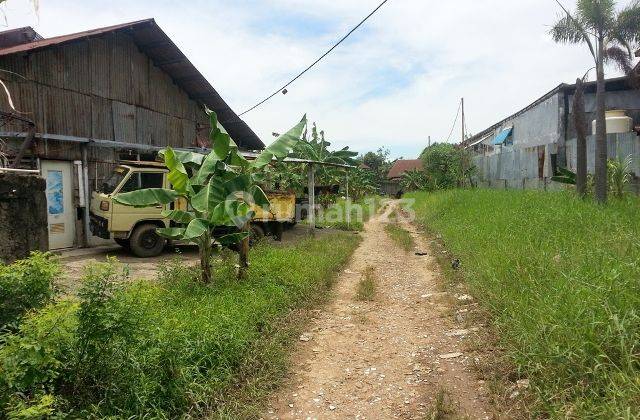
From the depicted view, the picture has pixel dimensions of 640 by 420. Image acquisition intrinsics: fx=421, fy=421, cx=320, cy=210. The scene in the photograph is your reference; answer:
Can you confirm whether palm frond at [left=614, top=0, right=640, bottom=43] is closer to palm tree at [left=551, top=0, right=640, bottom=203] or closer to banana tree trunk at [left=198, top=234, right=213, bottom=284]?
palm tree at [left=551, top=0, right=640, bottom=203]

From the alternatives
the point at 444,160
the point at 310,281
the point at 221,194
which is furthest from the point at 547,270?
the point at 444,160

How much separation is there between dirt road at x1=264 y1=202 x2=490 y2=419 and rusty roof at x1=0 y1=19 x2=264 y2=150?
8.09 meters

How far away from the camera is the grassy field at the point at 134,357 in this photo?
231 cm

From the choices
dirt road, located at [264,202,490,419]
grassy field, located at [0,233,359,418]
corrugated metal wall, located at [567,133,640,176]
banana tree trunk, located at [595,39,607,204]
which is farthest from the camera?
corrugated metal wall, located at [567,133,640,176]

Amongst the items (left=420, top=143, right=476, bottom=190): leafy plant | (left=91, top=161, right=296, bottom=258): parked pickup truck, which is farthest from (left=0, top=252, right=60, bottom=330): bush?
(left=420, top=143, right=476, bottom=190): leafy plant

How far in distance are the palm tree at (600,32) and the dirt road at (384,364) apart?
17.4ft

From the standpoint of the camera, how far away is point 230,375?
3479 mm

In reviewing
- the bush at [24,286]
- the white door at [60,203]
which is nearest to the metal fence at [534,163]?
the bush at [24,286]

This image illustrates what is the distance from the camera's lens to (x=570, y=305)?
11.0ft

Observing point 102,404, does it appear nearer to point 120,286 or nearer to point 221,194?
point 120,286

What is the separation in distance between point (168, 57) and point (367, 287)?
30.4 ft

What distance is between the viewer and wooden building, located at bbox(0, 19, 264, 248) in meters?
8.66

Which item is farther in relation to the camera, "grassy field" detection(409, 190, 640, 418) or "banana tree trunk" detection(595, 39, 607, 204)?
"banana tree trunk" detection(595, 39, 607, 204)

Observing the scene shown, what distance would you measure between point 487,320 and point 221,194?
11.8 feet
